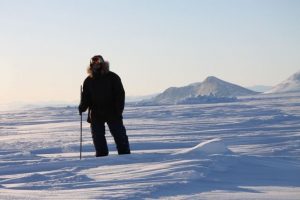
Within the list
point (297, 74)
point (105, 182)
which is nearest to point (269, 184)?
point (105, 182)

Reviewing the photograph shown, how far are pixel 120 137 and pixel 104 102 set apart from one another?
1.65ft

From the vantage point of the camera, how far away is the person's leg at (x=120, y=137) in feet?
22.2

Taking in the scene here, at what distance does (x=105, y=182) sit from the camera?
12.6ft

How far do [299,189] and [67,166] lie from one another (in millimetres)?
2197

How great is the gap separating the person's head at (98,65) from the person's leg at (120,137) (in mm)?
675

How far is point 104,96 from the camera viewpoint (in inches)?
271

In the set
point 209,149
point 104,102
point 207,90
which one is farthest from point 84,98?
point 207,90

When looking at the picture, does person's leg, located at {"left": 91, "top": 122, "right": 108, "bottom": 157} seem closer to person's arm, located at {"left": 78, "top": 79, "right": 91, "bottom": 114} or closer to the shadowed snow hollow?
person's arm, located at {"left": 78, "top": 79, "right": 91, "bottom": 114}

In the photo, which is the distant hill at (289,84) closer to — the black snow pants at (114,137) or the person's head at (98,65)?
the black snow pants at (114,137)

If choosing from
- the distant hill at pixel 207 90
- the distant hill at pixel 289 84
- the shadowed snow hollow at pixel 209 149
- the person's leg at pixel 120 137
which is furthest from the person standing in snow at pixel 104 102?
the distant hill at pixel 289 84

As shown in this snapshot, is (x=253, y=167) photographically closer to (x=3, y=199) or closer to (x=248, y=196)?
(x=248, y=196)

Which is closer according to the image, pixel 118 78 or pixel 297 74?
pixel 118 78

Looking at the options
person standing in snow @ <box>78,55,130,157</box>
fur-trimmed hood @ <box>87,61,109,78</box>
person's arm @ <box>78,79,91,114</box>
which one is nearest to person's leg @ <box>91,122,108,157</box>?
person standing in snow @ <box>78,55,130,157</box>

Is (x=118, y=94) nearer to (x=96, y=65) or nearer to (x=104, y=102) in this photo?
(x=104, y=102)
